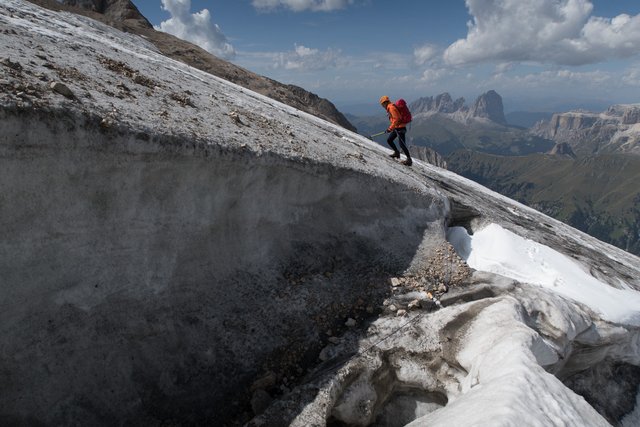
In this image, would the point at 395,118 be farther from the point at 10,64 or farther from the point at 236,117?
the point at 10,64

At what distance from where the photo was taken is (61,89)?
32.3ft

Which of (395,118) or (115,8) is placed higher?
(115,8)

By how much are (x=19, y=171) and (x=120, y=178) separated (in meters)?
2.08

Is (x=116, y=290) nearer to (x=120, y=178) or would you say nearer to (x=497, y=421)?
(x=120, y=178)

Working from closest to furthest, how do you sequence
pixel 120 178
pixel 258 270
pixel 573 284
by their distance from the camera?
pixel 120 178 → pixel 258 270 → pixel 573 284

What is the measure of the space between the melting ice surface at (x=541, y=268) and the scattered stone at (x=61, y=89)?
14854mm

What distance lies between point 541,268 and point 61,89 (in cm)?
1793

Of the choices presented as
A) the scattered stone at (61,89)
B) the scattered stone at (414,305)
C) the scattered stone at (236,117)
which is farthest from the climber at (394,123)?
the scattered stone at (61,89)

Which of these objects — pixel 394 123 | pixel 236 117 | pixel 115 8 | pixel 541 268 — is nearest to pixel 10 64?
pixel 236 117

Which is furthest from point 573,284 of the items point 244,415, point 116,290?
point 116,290

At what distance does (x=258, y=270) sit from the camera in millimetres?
12922

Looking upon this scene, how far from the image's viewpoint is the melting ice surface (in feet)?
51.9

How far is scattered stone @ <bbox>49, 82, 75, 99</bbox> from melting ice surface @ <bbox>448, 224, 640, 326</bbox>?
585 inches

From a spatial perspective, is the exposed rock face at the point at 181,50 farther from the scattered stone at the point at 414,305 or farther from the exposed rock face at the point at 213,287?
the scattered stone at the point at 414,305
